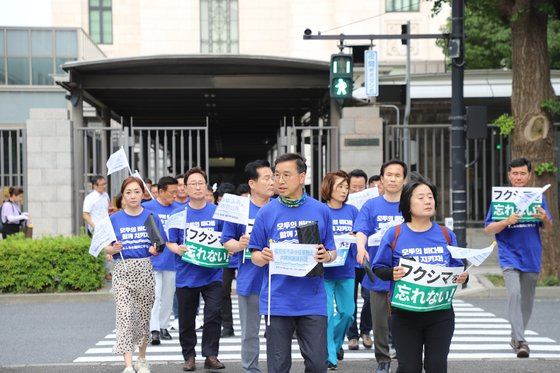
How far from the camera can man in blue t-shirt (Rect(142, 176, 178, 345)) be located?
37.7 ft

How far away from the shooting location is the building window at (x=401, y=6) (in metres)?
61.2

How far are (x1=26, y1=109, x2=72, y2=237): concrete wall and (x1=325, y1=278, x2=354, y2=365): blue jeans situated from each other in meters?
10.3

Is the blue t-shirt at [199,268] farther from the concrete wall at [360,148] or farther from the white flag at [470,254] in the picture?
the concrete wall at [360,148]

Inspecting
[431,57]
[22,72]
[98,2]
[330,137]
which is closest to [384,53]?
[431,57]

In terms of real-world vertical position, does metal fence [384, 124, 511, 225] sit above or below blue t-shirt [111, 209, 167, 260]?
above

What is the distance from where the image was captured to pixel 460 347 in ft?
36.2

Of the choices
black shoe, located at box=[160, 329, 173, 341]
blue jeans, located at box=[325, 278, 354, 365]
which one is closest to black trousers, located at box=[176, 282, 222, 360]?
blue jeans, located at box=[325, 278, 354, 365]

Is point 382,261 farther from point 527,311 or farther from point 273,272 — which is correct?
point 527,311

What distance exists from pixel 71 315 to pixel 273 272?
8.15 meters

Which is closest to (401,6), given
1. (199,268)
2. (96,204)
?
(96,204)

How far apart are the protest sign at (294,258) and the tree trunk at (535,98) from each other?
10.4m

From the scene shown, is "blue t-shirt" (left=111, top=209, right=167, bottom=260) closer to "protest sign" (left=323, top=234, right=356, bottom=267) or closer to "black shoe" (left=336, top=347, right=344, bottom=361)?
"protest sign" (left=323, top=234, right=356, bottom=267)

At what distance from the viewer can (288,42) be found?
62.9 m

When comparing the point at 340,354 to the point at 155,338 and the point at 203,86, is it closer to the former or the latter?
the point at 155,338
